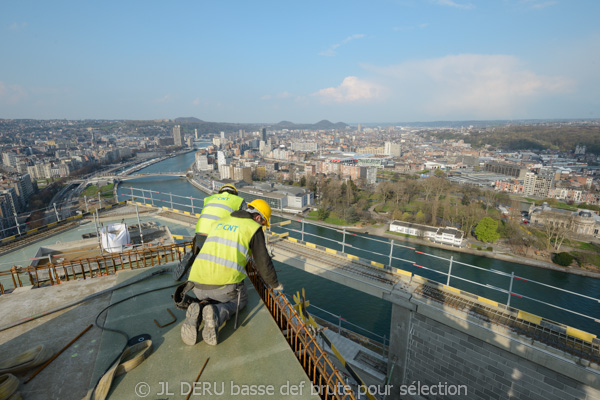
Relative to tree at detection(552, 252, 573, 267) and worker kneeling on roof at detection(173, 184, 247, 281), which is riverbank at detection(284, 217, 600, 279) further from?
worker kneeling on roof at detection(173, 184, 247, 281)

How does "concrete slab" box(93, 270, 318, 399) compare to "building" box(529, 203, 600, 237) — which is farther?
"building" box(529, 203, 600, 237)

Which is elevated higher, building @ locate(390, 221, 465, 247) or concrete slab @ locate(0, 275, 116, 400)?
concrete slab @ locate(0, 275, 116, 400)

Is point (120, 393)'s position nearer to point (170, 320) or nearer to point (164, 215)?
point (170, 320)

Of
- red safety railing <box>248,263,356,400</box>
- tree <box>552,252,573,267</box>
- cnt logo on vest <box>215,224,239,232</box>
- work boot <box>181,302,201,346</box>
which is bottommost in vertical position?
tree <box>552,252,573,267</box>

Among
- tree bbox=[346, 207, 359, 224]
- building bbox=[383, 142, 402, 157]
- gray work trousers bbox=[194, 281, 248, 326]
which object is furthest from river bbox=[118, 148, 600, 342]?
building bbox=[383, 142, 402, 157]

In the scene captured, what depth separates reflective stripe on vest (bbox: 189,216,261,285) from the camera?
1481 mm

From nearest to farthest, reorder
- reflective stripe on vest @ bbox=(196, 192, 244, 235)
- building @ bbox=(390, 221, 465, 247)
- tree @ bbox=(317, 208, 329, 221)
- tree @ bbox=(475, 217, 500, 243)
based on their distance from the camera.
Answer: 1. reflective stripe on vest @ bbox=(196, 192, 244, 235)
2. building @ bbox=(390, 221, 465, 247)
3. tree @ bbox=(475, 217, 500, 243)
4. tree @ bbox=(317, 208, 329, 221)

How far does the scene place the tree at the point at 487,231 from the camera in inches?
557

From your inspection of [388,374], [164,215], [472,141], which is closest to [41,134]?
[164,215]

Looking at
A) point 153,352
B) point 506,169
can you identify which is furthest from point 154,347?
point 506,169

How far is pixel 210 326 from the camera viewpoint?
4.60ft

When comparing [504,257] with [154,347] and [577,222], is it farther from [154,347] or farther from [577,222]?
[154,347]

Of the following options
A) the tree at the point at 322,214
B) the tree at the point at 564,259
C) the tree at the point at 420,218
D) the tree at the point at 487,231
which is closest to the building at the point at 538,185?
the tree at the point at 487,231

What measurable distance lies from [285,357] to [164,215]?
7.02m
